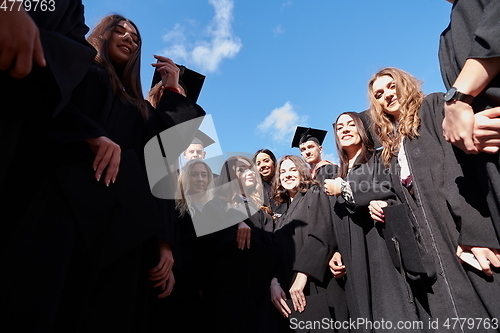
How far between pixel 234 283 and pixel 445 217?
1807 millimetres

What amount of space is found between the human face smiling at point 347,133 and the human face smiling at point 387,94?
0.58 metres

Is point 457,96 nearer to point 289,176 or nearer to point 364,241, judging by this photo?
point 364,241

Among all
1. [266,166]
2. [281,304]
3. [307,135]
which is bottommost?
[281,304]

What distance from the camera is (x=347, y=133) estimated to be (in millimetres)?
3277

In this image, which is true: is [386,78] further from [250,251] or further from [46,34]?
[46,34]

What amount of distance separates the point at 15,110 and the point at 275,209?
3452mm

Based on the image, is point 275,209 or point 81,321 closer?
point 81,321

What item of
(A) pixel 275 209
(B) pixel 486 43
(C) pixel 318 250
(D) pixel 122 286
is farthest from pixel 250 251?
(B) pixel 486 43

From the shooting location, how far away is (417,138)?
2.17 m

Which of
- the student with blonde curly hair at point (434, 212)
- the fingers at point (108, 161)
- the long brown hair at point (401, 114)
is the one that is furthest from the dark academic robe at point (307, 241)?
the fingers at point (108, 161)

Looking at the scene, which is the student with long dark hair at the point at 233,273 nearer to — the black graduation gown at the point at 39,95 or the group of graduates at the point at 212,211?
the group of graduates at the point at 212,211

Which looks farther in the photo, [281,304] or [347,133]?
[347,133]

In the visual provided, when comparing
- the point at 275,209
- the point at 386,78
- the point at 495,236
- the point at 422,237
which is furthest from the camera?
the point at 275,209

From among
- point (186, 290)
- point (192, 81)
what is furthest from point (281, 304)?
point (192, 81)
